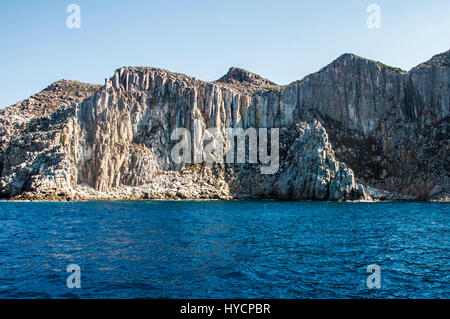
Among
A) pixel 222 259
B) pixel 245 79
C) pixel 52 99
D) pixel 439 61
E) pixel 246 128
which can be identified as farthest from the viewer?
pixel 245 79

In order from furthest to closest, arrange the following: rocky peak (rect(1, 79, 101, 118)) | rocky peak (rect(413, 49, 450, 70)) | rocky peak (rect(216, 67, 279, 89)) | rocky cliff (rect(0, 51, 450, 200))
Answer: rocky peak (rect(216, 67, 279, 89))
rocky peak (rect(1, 79, 101, 118))
rocky peak (rect(413, 49, 450, 70))
rocky cliff (rect(0, 51, 450, 200))

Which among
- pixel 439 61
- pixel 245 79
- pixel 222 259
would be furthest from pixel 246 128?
pixel 222 259

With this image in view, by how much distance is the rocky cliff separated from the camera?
328 feet

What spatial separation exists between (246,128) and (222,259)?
9852 centimetres

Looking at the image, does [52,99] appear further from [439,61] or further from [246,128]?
[439,61]

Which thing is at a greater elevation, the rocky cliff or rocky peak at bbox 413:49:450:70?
rocky peak at bbox 413:49:450:70

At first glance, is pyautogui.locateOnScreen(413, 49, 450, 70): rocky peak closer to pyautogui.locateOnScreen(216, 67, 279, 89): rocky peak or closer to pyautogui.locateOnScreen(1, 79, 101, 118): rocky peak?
pyautogui.locateOnScreen(216, 67, 279, 89): rocky peak

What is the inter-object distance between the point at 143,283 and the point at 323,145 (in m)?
84.6

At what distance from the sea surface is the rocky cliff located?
2210 inches

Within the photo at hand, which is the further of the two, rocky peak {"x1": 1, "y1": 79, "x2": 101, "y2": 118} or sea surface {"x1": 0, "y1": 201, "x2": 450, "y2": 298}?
rocky peak {"x1": 1, "y1": 79, "x2": 101, "y2": 118}

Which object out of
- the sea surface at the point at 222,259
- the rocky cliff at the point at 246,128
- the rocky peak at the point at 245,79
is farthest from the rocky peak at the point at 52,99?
the sea surface at the point at 222,259

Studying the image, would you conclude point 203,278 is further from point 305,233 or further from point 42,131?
point 42,131

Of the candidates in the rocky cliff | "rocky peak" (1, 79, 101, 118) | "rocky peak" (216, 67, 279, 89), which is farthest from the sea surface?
"rocky peak" (216, 67, 279, 89)

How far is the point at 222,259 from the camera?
91.4ft
